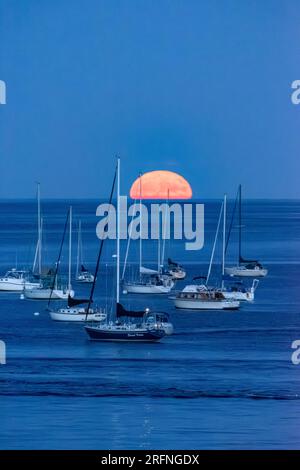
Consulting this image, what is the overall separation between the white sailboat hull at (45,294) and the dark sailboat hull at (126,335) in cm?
1165

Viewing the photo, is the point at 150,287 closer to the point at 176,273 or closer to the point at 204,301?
the point at 204,301

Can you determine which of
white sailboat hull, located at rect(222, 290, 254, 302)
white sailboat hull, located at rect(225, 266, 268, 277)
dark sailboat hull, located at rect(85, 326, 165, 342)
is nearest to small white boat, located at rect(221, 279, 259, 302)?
white sailboat hull, located at rect(222, 290, 254, 302)

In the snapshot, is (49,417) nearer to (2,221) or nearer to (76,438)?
(76,438)

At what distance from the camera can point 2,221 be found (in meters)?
164

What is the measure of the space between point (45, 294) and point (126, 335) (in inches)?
534

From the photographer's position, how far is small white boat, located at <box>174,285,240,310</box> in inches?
1969

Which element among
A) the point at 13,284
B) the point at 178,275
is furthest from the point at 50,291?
the point at 178,275

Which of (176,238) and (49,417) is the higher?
(176,238)

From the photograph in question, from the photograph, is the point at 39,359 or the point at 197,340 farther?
the point at 197,340

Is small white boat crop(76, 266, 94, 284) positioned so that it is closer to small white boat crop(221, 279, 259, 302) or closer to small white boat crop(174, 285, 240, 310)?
small white boat crop(221, 279, 259, 302)

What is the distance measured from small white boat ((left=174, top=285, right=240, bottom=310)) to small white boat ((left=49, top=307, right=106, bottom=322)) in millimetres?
4971
